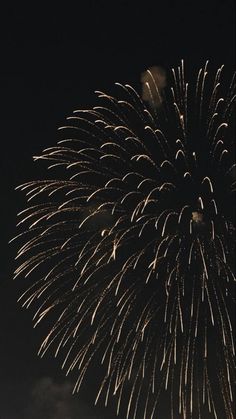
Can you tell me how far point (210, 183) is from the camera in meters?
28.6

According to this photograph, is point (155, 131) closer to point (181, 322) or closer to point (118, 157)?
point (118, 157)

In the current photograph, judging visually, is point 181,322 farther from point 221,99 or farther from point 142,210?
point 221,99

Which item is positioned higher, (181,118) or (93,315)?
(181,118)

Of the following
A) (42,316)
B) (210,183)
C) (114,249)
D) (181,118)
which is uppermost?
(181,118)

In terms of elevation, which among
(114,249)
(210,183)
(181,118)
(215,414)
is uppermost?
(181,118)

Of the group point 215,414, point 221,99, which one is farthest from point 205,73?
point 215,414

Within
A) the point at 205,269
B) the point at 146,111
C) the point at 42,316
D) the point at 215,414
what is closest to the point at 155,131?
the point at 146,111

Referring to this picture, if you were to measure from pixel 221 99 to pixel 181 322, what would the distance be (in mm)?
6903

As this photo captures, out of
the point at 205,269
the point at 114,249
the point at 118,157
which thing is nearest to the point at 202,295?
the point at 205,269

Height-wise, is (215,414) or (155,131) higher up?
(155,131)

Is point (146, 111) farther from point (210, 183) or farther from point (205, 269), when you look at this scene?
point (205, 269)

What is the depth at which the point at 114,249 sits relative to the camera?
28797mm

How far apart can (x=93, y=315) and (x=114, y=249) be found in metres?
2.15

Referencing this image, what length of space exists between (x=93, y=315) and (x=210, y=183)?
5.43m
